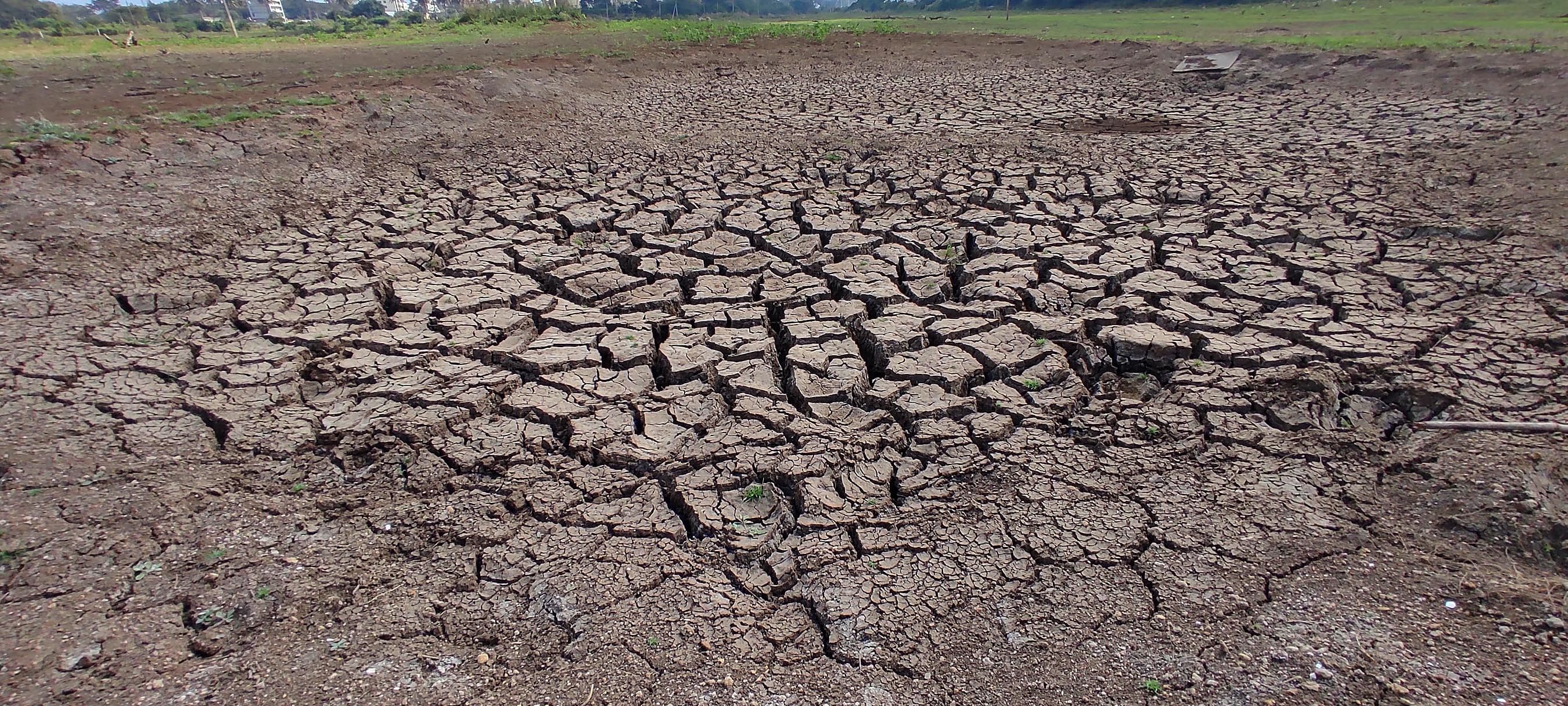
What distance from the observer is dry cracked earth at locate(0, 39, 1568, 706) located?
211 cm

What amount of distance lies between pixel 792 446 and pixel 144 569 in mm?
2160

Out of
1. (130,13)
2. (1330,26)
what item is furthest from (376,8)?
(1330,26)

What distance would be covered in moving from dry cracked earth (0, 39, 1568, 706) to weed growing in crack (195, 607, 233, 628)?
26mm

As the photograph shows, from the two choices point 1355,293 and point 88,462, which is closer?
point 88,462

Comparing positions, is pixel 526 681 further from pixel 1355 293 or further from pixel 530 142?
pixel 530 142

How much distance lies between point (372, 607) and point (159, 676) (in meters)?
0.51

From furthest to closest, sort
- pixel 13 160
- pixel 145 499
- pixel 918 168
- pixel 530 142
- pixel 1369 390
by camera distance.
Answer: pixel 530 142 < pixel 918 168 < pixel 13 160 < pixel 1369 390 < pixel 145 499

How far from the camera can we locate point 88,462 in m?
2.84

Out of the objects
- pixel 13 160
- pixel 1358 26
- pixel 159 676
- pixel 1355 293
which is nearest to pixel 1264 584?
pixel 1355 293

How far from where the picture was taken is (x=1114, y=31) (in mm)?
16219

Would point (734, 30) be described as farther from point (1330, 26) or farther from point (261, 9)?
point (261, 9)

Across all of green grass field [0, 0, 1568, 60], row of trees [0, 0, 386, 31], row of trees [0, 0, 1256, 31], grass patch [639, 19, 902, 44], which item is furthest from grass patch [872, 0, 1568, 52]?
row of trees [0, 0, 386, 31]

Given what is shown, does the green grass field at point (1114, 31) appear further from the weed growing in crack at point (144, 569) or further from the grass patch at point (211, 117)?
the weed growing in crack at point (144, 569)

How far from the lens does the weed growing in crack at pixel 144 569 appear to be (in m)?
2.35
